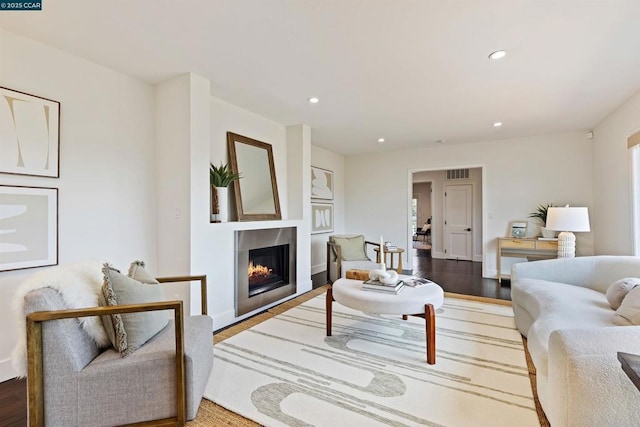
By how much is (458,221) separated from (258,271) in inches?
221

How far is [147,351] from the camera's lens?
160 cm

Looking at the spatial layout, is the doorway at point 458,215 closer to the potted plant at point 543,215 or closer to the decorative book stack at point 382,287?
the potted plant at point 543,215

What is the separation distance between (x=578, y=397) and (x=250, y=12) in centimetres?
261

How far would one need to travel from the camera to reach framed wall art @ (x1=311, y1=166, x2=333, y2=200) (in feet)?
18.1

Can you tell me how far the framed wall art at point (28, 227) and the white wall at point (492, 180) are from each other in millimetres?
5150

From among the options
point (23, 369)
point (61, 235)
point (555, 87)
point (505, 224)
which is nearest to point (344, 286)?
point (23, 369)

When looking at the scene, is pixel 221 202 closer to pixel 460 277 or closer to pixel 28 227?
pixel 28 227

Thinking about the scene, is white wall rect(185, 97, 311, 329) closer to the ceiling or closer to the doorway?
the ceiling

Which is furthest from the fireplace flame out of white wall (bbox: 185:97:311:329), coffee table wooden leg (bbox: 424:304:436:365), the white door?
the white door

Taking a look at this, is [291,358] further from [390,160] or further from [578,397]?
[390,160]

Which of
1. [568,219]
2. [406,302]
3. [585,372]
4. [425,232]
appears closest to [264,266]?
[406,302]

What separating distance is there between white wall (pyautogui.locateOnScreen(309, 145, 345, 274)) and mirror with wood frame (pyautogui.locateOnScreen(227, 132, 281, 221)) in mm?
1616

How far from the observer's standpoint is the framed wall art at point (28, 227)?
2047 millimetres

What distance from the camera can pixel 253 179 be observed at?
3814 millimetres
